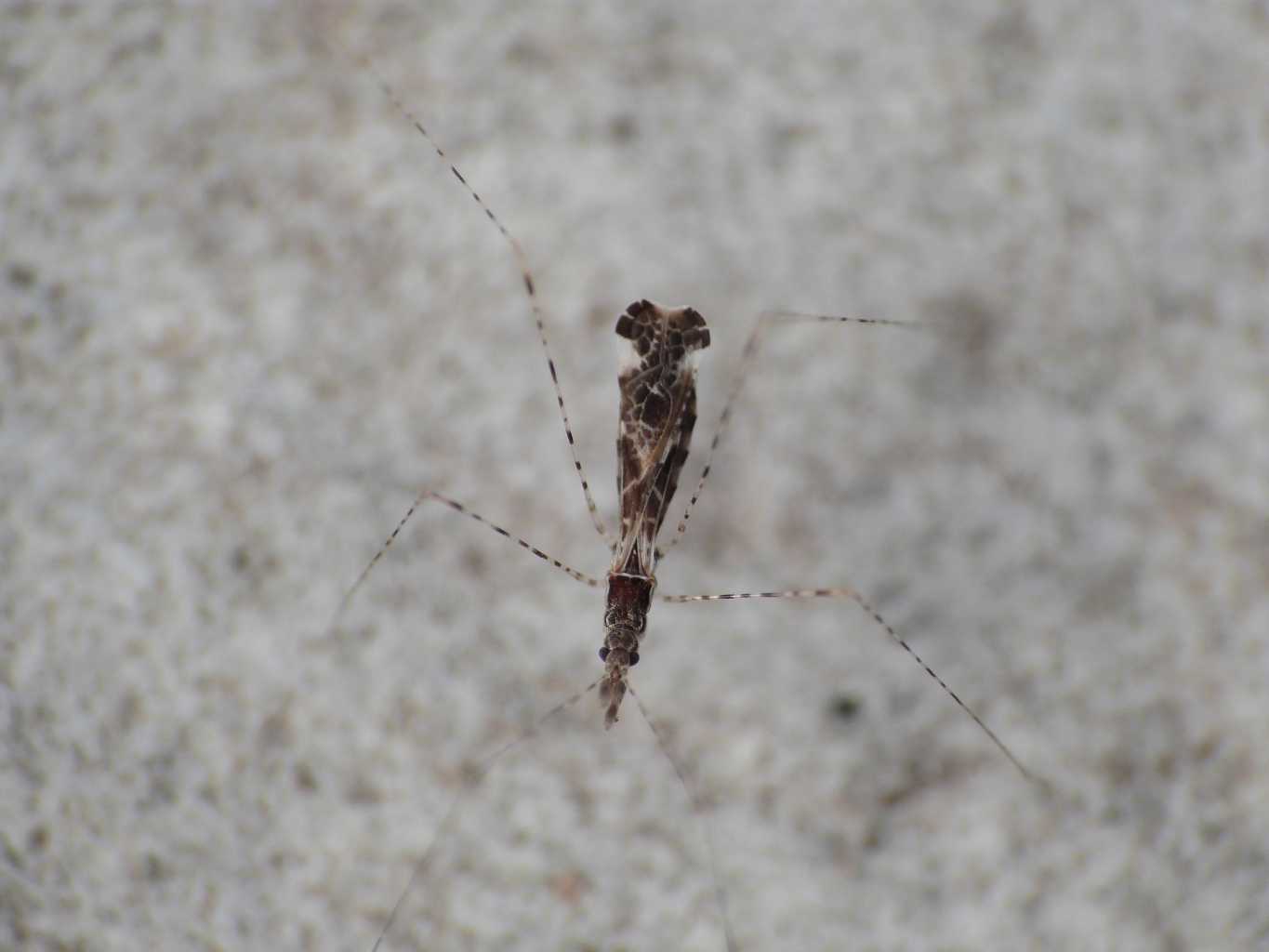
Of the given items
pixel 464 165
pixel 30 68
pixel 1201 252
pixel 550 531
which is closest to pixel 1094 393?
pixel 1201 252

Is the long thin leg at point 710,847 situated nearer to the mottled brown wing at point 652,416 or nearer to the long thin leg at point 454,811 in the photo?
the long thin leg at point 454,811

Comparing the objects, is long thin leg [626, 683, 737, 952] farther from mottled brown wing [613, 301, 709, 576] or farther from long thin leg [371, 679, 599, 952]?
mottled brown wing [613, 301, 709, 576]

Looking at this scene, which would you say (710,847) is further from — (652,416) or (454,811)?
(652,416)

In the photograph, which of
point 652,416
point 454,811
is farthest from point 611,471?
point 454,811

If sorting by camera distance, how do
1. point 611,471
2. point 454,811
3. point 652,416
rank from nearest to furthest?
point 652,416, point 454,811, point 611,471

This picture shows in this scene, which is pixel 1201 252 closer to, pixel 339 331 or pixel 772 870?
pixel 772 870

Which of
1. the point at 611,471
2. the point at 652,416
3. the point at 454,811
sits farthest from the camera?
the point at 611,471

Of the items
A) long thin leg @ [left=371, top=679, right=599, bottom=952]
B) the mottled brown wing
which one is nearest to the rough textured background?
long thin leg @ [left=371, top=679, right=599, bottom=952]
